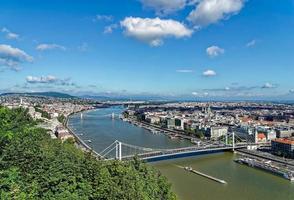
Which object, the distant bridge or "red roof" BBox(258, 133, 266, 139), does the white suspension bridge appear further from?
"red roof" BBox(258, 133, 266, 139)

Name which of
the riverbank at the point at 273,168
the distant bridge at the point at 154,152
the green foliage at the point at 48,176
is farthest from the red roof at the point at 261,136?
the green foliage at the point at 48,176

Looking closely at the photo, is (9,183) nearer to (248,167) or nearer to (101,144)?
(248,167)

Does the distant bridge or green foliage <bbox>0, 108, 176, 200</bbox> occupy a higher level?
green foliage <bbox>0, 108, 176, 200</bbox>

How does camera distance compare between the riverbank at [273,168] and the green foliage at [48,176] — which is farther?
the riverbank at [273,168]

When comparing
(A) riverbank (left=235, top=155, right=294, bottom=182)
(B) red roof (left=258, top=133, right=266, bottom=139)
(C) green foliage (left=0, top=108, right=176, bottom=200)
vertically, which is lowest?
(A) riverbank (left=235, top=155, right=294, bottom=182)

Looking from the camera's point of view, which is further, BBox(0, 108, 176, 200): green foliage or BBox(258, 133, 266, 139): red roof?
BBox(258, 133, 266, 139): red roof

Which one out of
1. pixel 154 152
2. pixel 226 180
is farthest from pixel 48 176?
pixel 154 152

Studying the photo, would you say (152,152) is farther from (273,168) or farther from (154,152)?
(273,168)

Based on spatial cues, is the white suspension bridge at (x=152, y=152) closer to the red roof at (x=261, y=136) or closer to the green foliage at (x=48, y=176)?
the red roof at (x=261, y=136)

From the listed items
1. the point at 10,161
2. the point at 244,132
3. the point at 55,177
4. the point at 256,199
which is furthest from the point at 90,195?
the point at 244,132

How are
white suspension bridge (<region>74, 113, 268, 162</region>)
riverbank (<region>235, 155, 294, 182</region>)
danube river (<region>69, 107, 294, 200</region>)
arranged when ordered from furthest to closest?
white suspension bridge (<region>74, 113, 268, 162</region>) → riverbank (<region>235, 155, 294, 182</region>) → danube river (<region>69, 107, 294, 200</region>)

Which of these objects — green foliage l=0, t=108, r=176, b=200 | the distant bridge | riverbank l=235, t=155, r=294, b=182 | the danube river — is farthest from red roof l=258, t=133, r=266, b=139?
green foliage l=0, t=108, r=176, b=200
